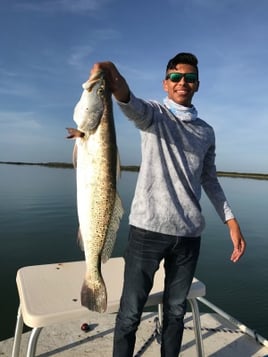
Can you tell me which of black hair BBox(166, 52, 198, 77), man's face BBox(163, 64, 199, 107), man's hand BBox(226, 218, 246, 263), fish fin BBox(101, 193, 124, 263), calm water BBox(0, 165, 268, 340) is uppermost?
black hair BBox(166, 52, 198, 77)

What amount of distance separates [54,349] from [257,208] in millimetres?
23298

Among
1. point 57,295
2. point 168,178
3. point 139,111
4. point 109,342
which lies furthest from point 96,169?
point 109,342

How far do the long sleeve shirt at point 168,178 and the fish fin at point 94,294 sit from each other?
1.99 ft

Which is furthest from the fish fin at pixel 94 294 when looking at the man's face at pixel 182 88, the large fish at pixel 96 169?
the man's face at pixel 182 88

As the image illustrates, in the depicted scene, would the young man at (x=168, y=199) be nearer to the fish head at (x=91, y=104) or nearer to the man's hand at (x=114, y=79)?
the man's hand at (x=114, y=79)

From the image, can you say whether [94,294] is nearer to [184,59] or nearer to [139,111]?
[139,111]

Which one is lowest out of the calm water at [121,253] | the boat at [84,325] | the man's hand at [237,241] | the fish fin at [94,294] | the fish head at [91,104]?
the calm water at [121,253]

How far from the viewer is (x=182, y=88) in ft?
10.3

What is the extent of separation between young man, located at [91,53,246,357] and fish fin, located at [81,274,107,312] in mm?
347

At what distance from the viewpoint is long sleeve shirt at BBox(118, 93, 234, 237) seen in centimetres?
302

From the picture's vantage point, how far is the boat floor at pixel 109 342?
436cm

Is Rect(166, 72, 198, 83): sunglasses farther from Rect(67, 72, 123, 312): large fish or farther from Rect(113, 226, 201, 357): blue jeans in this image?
Rect(113, 226, 201, 357): blue jeans

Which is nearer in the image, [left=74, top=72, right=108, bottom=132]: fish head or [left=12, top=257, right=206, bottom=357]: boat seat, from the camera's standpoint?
[left=74, top=72, right=108, bottom=132]: fish head

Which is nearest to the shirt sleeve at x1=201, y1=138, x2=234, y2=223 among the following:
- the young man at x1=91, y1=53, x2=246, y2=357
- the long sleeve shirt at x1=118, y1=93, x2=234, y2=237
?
the young man at x1=91, y1=53, x2=246, y2=357
